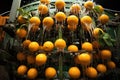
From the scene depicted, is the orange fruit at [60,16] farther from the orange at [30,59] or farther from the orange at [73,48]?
the orange at [30,59]

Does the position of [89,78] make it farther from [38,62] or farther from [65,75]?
[38,62]

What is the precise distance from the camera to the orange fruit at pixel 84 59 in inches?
177

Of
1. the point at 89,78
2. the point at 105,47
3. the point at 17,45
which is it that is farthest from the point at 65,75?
the point at 17,45

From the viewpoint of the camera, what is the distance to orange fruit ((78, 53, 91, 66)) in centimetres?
451

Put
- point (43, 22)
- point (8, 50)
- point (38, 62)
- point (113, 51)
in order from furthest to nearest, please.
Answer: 1. point (8, 50)
2. point (113, 51)
3. point (43, 22)
4. point (38, 62)

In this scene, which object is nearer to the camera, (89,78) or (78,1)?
(89,78)

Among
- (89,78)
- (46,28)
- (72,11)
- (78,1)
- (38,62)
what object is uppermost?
(78,1)

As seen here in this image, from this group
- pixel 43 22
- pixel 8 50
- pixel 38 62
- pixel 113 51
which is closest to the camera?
pixel 38 62

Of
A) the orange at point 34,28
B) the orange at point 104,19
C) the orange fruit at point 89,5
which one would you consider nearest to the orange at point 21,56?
the orange at point 34,28

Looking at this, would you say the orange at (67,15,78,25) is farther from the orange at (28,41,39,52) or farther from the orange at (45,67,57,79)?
the orange at (45,67,57,79)

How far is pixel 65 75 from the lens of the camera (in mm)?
5047

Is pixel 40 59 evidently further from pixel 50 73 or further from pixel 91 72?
pixel 91 72

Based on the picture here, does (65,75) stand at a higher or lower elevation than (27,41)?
lower

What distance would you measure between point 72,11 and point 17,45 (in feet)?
4.92
